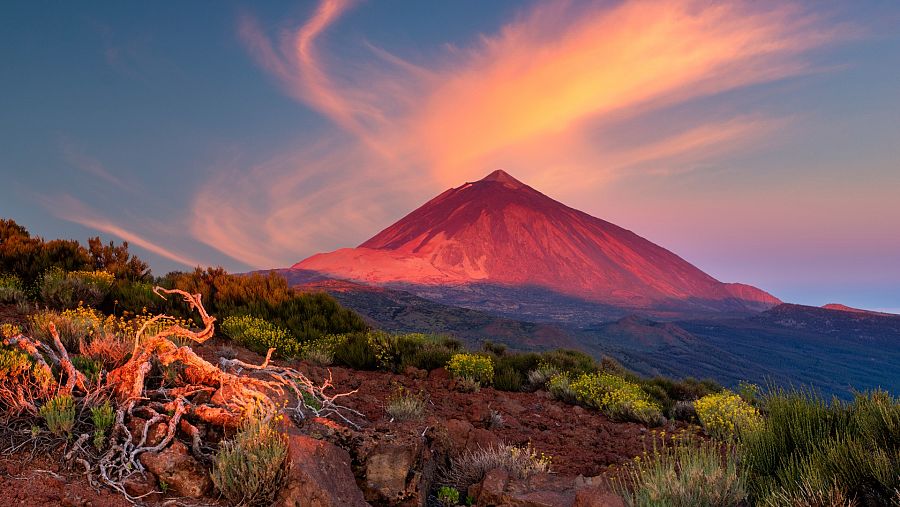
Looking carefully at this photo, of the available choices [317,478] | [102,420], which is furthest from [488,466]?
[102,420]

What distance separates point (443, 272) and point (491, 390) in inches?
5700

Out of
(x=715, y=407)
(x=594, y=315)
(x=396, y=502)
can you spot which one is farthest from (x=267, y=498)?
(x=594, y=315)

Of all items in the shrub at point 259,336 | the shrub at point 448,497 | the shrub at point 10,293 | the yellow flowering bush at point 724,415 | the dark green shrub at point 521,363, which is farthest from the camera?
the dark green shrub at point 521,363

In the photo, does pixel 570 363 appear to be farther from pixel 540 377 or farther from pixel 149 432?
pixel 149 432

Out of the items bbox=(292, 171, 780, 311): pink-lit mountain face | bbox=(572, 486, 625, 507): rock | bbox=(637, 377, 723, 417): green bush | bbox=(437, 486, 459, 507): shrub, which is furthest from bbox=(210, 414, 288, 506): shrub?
bbox=(292, 171, 780, 311): pink-lit mountain face

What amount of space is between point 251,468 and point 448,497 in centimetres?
211

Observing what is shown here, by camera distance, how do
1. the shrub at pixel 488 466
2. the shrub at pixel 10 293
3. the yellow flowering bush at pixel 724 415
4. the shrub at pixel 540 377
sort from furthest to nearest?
the shrub at pixel 540 377, the shrub at pixel 10 293, the yellow flowering bush at pixel 724 415, the shrub at pixel 488 466

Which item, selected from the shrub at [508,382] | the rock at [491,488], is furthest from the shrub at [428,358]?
the rock at [491,488]

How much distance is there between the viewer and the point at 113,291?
42.6 ft

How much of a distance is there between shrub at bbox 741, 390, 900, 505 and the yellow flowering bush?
1.88 meters

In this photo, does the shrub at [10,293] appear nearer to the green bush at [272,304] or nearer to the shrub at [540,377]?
the green bush at [272,304]

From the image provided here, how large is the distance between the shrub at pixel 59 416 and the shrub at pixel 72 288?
8.22 metres

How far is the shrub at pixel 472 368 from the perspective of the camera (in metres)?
10.4

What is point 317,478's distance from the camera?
14.2 feet
